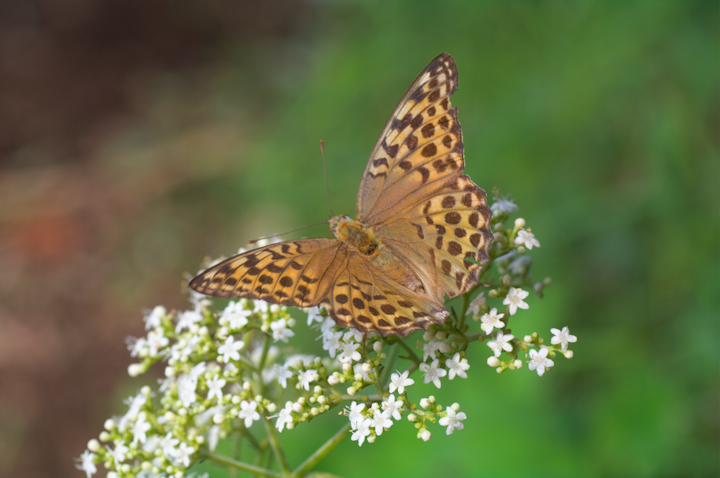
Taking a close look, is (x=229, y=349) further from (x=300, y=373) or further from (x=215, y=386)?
(x=300, y=373)

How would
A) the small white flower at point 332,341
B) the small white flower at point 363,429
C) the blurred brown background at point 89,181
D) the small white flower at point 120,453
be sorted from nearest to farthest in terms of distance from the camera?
the small white flower at point 363,429 < the small white flower at point 332,341 < the small white flower at point 120,453 < the blurred brown background at point 89,181

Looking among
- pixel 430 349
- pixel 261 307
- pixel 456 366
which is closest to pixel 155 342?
pixel 261 307

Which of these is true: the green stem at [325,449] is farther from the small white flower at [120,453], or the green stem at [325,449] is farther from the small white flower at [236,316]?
the small white flower at [120,453]

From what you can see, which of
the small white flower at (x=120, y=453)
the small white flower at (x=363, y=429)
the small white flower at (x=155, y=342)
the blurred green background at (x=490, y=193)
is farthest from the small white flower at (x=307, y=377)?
the blurred green background at (x=490, y=193)

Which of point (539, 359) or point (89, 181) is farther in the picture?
point (89, 181)

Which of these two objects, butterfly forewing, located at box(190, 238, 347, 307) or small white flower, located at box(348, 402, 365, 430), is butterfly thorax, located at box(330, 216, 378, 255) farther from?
small white flower, located at box(348, 402, 365, 430)

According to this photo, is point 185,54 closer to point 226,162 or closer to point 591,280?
point 226,162
